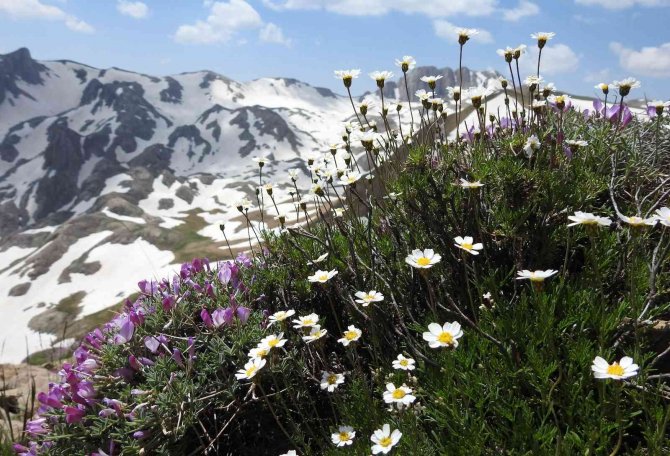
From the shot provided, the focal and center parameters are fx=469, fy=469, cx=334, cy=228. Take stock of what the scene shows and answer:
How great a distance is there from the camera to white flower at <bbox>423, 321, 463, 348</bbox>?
2650mm

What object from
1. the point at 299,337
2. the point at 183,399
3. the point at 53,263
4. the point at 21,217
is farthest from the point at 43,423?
the point at 21,217

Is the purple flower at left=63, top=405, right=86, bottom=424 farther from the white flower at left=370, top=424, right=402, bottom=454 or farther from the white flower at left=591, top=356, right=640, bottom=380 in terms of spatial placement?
the white flower at left=591, top=356, right=640, bottom=380

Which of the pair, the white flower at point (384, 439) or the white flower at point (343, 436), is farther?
the white flower at point (343, 436)

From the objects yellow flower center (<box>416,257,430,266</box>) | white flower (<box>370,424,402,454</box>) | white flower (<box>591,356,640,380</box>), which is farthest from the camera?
yellow flower center (<box>416,257,430,266</box>)

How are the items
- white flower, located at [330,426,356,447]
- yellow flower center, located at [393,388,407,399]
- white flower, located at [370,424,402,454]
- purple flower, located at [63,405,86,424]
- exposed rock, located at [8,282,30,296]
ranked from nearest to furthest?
white flower, located at [370,424,402,454] < yellow flower center, located at [393,388,407,399] < white flower, located at [330,426,356,447] < purple flower, located at [63,405,86,424] < exposed rock, located at [8,282,30,296]

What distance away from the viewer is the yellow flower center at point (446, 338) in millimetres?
2654

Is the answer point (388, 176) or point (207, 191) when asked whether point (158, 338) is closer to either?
point (388, 176)

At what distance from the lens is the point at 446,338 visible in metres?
2.69

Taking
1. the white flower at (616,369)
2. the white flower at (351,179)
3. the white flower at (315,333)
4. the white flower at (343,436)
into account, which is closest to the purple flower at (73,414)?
the white flower at (315,333)

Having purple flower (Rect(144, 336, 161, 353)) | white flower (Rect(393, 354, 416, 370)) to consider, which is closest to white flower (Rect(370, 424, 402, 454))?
white flower (Rect(393, 354, 416, 370))

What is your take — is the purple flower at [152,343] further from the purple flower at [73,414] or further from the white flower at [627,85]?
the white flower at [627,85]

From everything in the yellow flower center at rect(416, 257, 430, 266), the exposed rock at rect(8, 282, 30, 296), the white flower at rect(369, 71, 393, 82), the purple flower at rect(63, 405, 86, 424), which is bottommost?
the exposed rock at rect(8, 282, 30, 296)

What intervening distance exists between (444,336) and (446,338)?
0.10 ft

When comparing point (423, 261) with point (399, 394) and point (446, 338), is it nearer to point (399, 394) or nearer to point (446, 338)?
point (446, 338)
